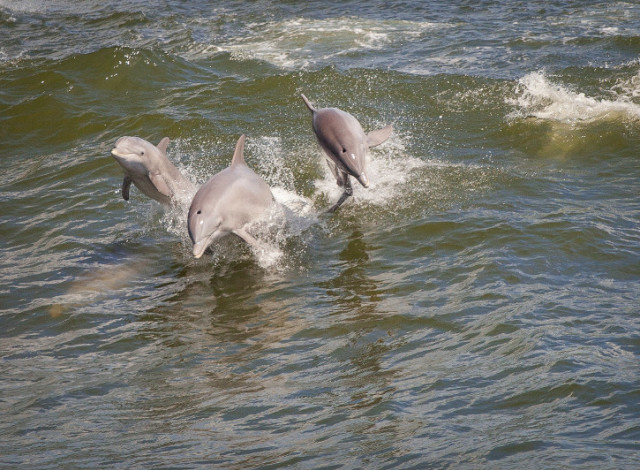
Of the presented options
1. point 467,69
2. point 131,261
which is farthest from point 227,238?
point 467,69

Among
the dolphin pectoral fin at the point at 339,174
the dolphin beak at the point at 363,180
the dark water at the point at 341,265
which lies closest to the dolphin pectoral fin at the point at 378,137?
the dolphin pectoral fin at the point at 339,174

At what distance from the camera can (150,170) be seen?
1123cm

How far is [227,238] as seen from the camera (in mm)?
10977

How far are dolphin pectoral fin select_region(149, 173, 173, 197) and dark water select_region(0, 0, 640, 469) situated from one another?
69cm

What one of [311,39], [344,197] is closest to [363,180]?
[344,197]

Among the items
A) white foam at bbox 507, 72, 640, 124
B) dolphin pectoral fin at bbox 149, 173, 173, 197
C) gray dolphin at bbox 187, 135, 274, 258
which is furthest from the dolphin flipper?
white foam at bbox 507, 72, 640, 124

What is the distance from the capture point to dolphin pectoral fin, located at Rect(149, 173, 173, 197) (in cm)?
1126

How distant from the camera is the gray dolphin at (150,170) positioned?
11.1 metres

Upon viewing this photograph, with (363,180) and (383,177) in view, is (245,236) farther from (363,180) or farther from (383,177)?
(383,177)

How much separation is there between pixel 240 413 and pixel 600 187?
24.1 feet

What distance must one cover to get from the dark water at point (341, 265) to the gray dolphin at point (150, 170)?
0.66 m

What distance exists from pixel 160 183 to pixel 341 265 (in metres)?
2.89

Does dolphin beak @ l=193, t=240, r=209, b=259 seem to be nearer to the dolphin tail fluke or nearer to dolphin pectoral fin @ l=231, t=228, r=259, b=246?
dolphin pectoral fin @ l=231, t=228, r=259, b=246

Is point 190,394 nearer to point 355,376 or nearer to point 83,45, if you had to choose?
point 355,376
